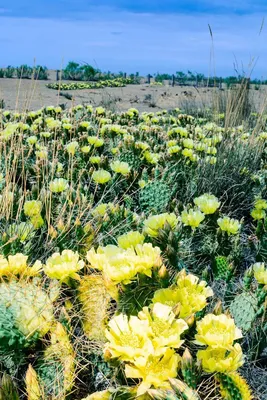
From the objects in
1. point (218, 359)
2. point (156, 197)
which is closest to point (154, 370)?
point (218, 359)

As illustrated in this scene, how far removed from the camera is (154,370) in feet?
4.01

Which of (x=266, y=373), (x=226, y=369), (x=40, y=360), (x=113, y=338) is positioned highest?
(x=113, y=338)

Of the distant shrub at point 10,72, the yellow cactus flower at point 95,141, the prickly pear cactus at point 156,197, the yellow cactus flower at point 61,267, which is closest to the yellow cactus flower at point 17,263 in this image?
the yellow cactus flower at point 61,267

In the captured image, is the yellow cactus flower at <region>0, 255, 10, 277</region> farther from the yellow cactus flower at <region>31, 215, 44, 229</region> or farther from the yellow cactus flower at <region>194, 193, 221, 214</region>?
the yellow cactus flower at <region>194, 193, 221, 214</region>

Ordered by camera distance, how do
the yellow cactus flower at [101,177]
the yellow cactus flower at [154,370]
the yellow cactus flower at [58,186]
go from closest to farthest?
the yellow cactus flower at [154,370]
the yellow cactus flower at [58,186]
the yellow cactus flower at [101,177]

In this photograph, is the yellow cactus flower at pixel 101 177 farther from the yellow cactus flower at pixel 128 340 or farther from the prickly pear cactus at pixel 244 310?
the yellow cactus flower at pixel 128 340

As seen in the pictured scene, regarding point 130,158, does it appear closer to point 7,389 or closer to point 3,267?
point 3,267

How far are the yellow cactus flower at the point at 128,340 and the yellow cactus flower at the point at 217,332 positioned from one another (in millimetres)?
181

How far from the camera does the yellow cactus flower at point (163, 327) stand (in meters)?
1.23

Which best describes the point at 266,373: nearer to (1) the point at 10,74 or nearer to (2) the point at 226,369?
(2) the point at 226,369

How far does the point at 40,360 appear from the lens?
5.36 ft

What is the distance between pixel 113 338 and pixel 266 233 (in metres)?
1.86

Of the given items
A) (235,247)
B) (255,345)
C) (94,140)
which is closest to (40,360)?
(255,345)

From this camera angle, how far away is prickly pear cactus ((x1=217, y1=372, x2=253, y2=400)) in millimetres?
1407
